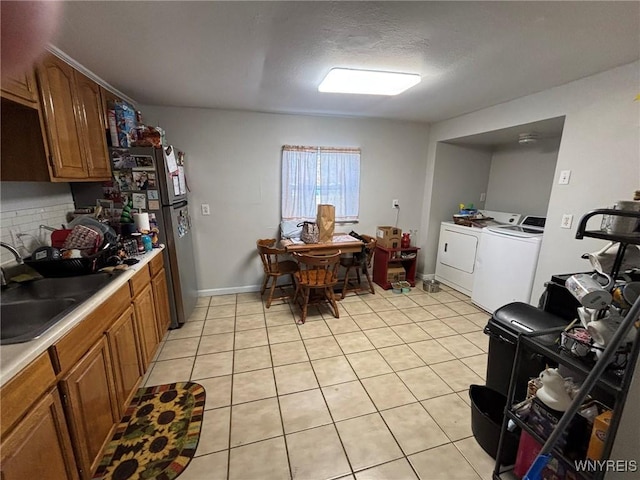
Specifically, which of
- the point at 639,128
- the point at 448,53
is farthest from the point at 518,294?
the point at 448,53

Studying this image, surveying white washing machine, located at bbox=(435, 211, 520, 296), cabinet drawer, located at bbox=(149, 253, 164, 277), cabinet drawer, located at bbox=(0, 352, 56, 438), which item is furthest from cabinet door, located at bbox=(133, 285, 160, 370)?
white washing machine, located at bbox=(435, 211, 520, 296)

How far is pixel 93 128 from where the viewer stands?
196 cm

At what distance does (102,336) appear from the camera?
4.49 ft

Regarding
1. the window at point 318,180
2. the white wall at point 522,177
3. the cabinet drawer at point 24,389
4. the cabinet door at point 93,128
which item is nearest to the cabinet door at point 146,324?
the cabinet drawer at point 24,389

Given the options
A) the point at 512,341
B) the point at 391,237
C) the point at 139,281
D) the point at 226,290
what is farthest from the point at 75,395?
the point at 391,237

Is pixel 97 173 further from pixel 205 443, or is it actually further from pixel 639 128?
pixel 639 128

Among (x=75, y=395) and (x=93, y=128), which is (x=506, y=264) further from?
(x=93, y=128)

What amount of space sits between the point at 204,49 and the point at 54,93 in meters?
0.92

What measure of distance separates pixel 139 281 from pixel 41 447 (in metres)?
1.08

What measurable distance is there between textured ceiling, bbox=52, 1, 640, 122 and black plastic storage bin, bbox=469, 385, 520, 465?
6.43 feet

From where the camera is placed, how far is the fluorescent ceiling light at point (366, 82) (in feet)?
6.34

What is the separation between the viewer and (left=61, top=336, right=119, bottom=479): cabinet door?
1.11m

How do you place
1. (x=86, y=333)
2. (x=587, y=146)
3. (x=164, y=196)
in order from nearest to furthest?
(x=86, y=333) → (x=587, y=146) → (x=164, y=196)

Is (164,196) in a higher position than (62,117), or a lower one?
lower
